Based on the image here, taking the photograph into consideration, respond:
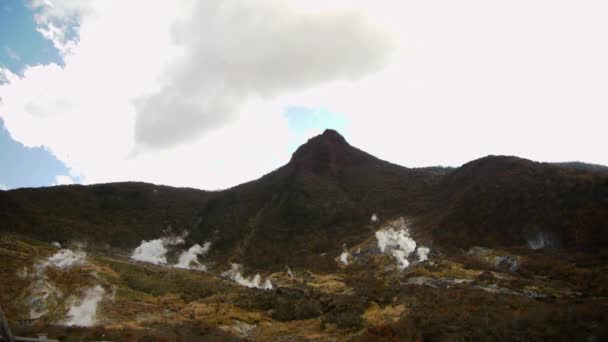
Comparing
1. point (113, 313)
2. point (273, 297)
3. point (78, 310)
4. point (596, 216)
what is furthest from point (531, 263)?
point (78, 310)

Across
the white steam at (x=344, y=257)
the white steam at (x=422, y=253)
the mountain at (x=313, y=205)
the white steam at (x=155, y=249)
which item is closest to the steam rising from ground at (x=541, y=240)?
the white steam at (x=422, y=253)

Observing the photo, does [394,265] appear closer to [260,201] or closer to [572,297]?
[572,297]

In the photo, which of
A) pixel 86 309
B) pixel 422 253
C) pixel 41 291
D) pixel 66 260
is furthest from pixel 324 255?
pixel 41 291

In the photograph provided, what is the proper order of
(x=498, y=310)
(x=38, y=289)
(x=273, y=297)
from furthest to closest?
(x=273, y=297)
(x=38, y=289)
(x=498, y=310)

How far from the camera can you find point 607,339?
49.0 ft

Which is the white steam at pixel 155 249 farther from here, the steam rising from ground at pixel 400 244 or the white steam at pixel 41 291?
the steam rising from ground at pixel 400 244

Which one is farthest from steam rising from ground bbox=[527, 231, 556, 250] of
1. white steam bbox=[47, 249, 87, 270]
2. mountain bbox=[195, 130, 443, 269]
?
white steam bbox=[47, 249, 87, 270]

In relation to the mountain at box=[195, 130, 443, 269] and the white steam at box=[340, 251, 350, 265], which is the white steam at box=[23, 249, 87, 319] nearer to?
the mountain at box=[195, 130, 443, 269]

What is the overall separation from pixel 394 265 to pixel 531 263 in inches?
565

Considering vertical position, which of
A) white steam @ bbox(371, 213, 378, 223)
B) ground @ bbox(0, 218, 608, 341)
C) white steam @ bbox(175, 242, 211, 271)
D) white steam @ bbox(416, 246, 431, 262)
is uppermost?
white steam @ bbox(371, 213, 378, 223)

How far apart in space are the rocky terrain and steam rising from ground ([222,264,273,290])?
44cm

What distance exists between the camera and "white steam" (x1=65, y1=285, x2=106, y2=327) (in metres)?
27.0

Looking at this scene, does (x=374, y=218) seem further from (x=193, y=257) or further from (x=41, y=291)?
(x=41, y=291)

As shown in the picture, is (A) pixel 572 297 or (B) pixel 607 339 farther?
(A) pixel 572 297
